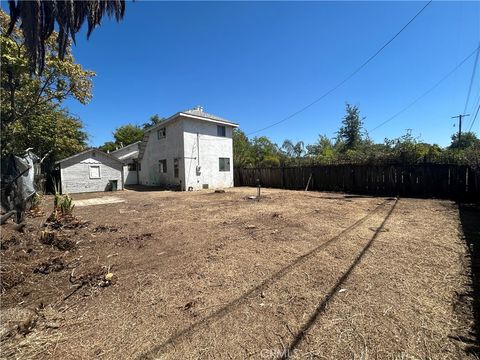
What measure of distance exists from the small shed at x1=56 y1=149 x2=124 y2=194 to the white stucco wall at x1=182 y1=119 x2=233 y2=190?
6743mm

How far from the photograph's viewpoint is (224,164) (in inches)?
768

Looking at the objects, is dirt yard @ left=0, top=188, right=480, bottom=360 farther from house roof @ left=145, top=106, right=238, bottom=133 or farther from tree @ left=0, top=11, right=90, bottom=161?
house roof @ left=145, top=106, right=238, bottom=133

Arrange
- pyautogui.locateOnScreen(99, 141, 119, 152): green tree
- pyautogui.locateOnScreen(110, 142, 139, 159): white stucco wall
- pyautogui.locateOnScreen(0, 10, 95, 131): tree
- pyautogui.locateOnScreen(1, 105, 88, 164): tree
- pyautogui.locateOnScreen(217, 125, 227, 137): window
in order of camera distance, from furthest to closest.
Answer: pyautogui.locateOnScreen(99, 141, 119, 152): green tree → pyautogui.locateOnScreen(110, 142, 139, 159): white stucco wall → pyautogui.locateOnScreen(217, 125, 227, 137): window → pyautogui.locateOnScreen(1, 105, 88, 164): tree → pyautogui.locateOnScreen(0, 10, 95, 131): tree

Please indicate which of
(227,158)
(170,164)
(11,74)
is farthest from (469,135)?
(11,74)

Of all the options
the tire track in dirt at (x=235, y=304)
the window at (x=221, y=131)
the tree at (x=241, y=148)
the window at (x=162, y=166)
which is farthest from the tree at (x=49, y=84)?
the tree at (x=241, y=148)

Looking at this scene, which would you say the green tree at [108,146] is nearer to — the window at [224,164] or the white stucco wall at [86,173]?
the white stucco wall at [86,173]

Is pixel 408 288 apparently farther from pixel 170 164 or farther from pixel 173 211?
pixel 170 164

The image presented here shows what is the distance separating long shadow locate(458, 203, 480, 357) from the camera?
2047 mm

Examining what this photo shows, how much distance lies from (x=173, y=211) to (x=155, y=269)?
16.5ft

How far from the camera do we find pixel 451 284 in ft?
9.77

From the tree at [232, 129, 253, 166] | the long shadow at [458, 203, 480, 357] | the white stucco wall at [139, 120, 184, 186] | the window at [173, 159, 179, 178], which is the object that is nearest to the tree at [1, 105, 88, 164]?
the white stucco wall at [139, 120, 184, 186]

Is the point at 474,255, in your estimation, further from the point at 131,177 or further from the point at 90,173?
the point at 131,177

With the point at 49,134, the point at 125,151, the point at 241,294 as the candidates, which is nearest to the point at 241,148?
the point at 125,151

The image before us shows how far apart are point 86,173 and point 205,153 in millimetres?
9129
